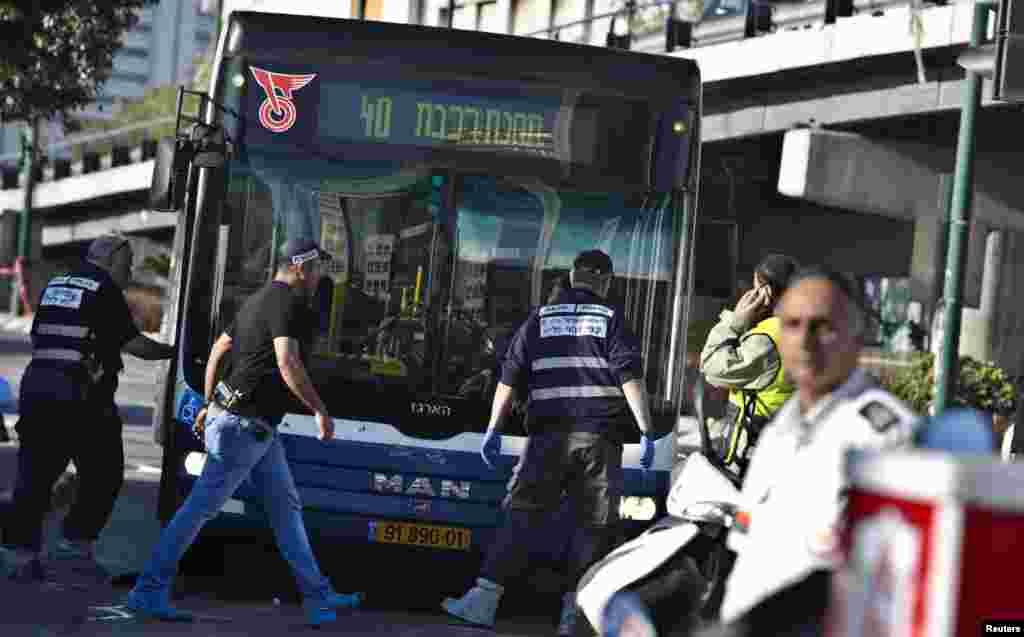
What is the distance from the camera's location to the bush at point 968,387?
70.7ft

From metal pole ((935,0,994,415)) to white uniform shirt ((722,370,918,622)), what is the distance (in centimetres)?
1157

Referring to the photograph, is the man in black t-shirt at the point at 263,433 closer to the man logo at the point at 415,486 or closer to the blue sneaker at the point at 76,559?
the man logo at the point at 415,486

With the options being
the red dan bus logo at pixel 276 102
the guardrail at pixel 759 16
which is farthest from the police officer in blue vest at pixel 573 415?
the guardrail at pixel 759 16

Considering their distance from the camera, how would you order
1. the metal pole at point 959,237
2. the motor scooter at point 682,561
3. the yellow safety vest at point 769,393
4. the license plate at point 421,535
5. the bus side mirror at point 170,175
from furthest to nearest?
the metal pole at point 959,237, the license plate at point 421,535, the bus side mirror at point 170,175, the yellow safety vest at point 769,393, the motor scooter at point 682,561

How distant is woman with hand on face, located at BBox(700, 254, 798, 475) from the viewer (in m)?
7.48

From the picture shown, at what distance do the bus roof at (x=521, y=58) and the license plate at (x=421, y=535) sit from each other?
2.34m

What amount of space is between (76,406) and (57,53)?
11.7 metres

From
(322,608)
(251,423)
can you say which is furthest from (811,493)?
(322,608)

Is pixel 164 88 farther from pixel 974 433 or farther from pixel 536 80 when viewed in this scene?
pixel 974 433

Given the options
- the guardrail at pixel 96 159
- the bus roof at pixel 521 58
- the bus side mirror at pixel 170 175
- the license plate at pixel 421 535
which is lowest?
the license plate at pixel 421 535

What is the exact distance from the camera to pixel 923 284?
858 inches

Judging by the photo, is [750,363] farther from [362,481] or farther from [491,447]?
[362,481]

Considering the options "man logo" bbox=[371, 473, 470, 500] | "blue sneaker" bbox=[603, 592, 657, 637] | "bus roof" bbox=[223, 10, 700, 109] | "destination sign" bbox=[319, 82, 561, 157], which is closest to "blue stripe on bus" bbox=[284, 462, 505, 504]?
"man logo" bbox=[371, 473, 470, 500]

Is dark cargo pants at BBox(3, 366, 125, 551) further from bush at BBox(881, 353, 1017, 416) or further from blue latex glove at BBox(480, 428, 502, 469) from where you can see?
bush at BBox(881, 353, 1017, 416)
